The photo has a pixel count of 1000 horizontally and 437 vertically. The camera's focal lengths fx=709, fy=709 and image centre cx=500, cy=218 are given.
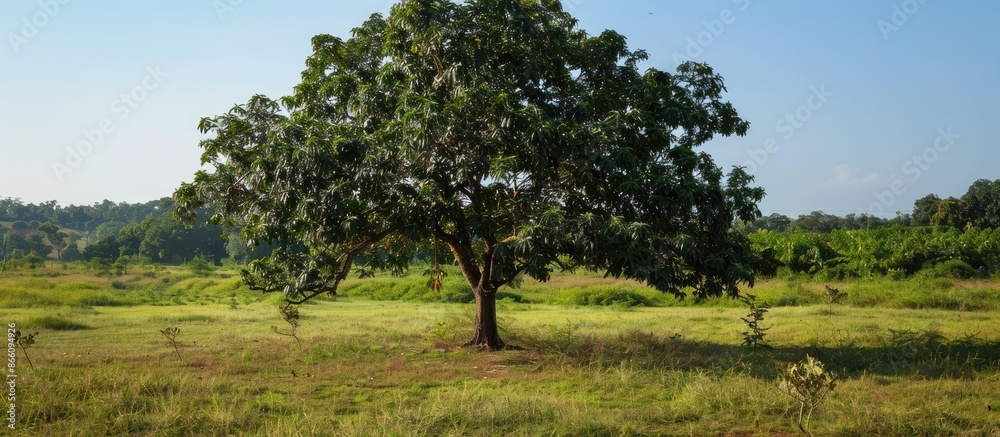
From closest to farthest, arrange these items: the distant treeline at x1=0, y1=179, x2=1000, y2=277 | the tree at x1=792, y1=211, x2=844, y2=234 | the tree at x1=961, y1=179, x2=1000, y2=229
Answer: the distant treeline at x1=0, y1=179, x2=1000, y2=277, the tree at x1=961, y1=179, x2=1000, y2=229, the tree at x1=792, y1=211, x2=844, y2=234

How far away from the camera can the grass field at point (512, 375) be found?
7.22m

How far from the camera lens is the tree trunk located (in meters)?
13.5

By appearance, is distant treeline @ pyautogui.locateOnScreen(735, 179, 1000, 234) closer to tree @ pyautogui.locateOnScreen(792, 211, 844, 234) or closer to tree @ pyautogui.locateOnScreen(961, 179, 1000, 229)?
tree @ pyautogui.locateOnScreen(961, 179, 1000, 229)

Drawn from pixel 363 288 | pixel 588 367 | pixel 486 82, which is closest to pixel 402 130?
pixel 486 82

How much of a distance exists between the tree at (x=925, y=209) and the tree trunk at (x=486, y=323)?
46.1m

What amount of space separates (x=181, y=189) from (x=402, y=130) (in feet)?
14.1

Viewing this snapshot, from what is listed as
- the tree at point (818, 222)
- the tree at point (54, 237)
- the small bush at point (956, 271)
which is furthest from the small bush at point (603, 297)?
the tree at point (54, 237)

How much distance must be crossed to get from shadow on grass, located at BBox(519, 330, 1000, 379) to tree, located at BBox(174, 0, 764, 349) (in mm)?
1229

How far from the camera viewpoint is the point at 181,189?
12.2m

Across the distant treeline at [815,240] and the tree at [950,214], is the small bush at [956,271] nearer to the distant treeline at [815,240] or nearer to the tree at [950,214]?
the distant treeline at [815,240]

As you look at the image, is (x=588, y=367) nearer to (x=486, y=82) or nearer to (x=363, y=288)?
(x=486, y=82)

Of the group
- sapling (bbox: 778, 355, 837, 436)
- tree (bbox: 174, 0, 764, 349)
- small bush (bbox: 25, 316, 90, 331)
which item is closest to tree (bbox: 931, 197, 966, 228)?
tree (bbox: 174, 0, 764, 349)

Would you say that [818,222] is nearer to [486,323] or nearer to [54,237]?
[486,323]

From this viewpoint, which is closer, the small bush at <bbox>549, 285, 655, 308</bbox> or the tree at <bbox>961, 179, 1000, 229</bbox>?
the small bush at <bbox>549, 285, 655, 308</bbox>
